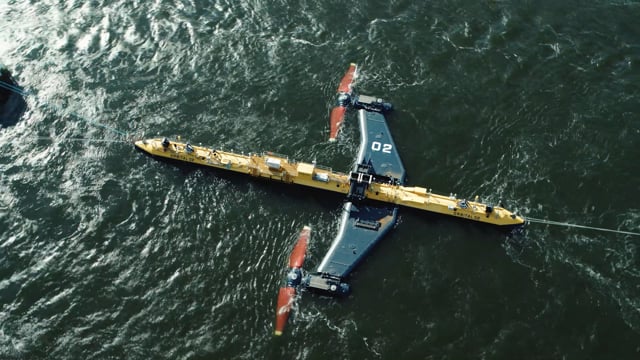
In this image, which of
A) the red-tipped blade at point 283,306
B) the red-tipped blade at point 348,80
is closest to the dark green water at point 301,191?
the red-tipped blade at point 283,306

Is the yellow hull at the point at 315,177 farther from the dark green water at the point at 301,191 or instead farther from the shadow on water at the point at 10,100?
the shadow on water at the point at 10,100

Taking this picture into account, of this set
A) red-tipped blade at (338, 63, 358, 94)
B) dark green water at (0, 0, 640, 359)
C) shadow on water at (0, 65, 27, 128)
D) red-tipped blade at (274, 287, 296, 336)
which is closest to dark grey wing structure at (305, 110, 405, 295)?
dark green water at (0, 0, 640, 359)

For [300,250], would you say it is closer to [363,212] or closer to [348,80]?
[363,212]

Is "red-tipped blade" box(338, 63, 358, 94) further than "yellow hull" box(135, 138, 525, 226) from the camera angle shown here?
Yes

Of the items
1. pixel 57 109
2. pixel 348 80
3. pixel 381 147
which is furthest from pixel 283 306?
pixel 57 109

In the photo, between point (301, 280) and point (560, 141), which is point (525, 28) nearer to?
point (560, 141)

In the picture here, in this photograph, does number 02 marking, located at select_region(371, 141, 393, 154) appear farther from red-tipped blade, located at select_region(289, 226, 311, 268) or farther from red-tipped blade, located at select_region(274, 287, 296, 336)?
red-tipped blade, located at select_region(274, 287, 296, 336)
